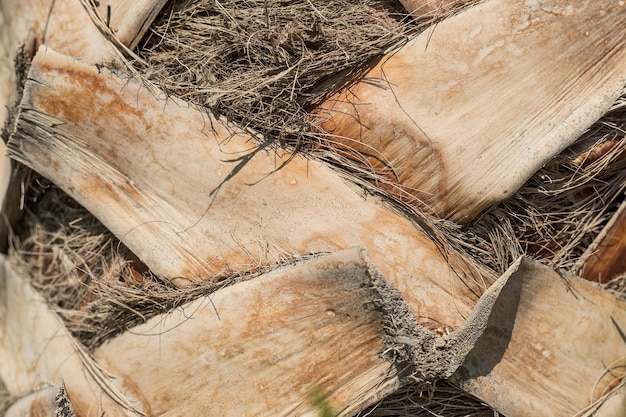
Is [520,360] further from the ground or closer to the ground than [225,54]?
closer to the ground

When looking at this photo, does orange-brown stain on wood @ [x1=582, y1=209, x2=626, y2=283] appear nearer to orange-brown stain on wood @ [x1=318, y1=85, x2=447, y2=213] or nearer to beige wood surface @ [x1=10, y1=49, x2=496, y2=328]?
beige wood surface @ [x1=10, y1=49, x2=496, y2=328]

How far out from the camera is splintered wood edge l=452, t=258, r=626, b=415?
1.38 m

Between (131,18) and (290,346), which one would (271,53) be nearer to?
(131,18)

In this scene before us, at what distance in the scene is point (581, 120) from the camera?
138cm

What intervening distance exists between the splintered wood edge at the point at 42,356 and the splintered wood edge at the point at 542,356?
0.71m

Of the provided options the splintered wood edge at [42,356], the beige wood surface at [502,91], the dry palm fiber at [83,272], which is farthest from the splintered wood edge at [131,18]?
the splintered wood edge at [42,356]

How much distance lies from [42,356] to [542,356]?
1107mm

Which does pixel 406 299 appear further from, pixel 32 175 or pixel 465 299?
pixel 32 175

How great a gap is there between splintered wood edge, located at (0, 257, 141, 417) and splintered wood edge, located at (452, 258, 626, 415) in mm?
706

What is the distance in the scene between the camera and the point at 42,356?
5.58 feet

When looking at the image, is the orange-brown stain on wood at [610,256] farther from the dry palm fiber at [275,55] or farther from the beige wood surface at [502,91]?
the dry palm fiber at [275,55]

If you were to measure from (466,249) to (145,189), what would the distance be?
2.17 ft

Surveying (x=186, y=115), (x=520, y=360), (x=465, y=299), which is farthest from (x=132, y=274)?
(x=520, y=360)

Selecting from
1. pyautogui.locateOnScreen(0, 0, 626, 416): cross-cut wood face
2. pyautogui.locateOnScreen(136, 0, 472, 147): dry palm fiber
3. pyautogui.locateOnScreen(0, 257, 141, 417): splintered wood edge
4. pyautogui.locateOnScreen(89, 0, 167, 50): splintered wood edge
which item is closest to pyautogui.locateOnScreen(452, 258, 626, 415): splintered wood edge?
pyautogui.locateOnScreen(0, 0, 626, 416): cross-cut wood face
